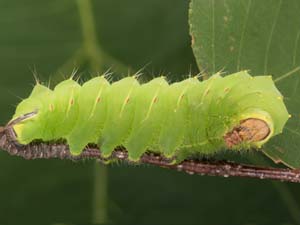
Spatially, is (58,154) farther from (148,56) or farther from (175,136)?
(148,56)

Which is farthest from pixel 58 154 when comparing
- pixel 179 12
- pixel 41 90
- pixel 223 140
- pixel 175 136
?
pixel 179 12

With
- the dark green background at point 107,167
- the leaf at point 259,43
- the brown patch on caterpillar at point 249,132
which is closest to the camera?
the brown patch on caterpillar at point 249,132

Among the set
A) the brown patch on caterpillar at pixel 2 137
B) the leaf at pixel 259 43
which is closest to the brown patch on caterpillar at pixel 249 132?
the leaf at pixel 259 43

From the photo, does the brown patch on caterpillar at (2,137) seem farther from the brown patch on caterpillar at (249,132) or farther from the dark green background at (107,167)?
the dark green background at (107,167)

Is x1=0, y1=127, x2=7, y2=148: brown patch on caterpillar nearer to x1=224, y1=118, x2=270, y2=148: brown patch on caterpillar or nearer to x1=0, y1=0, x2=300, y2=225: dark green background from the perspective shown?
x1=224, y1=118, x2=270, y2=148: brown patch on caterpillar

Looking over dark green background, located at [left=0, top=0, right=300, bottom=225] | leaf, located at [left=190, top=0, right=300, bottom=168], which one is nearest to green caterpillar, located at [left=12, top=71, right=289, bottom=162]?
leaf, located at [left=190, top=0, right=300, bottom=168]

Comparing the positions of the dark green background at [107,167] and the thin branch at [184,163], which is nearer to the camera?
the thin branch at [184,163]

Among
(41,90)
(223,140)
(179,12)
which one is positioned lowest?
(223,140)
